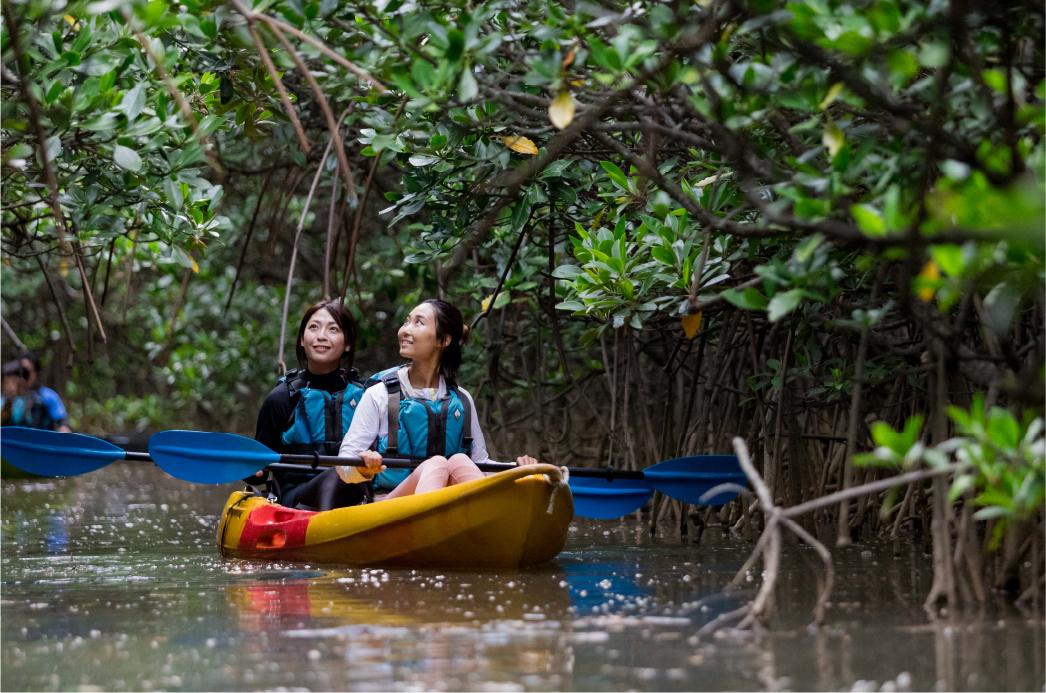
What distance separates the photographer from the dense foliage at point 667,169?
10.7ft

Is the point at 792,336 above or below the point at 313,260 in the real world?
below

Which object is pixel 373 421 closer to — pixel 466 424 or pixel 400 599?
pixel 466 424

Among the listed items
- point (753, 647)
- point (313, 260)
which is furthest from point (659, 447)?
point (313, 260)

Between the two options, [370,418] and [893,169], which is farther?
[370,418]

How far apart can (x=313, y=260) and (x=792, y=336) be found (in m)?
7.21

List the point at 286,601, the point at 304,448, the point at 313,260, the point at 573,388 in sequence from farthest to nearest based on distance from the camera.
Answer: the point at 313,260
the point at 573,388
the point at 304,448
the point at 286,601

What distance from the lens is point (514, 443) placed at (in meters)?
8.81

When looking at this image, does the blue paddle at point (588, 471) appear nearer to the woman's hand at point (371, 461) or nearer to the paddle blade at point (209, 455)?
the paddle blade at point (209, 455)

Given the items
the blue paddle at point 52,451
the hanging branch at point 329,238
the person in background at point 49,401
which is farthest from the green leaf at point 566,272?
the person in background at point 49,401

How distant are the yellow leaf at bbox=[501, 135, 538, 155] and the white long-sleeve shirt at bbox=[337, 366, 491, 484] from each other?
119cm

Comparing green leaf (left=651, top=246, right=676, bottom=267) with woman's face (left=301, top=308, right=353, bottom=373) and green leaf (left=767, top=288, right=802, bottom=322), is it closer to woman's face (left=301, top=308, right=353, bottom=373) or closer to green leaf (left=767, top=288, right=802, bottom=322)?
green leaf (left=767, top=288, right=802, bottom=322)

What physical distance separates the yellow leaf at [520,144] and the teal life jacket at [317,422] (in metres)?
1.53

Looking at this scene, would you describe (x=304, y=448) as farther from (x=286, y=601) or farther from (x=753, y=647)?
(x=753, y=647)

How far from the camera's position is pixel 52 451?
607 cm
